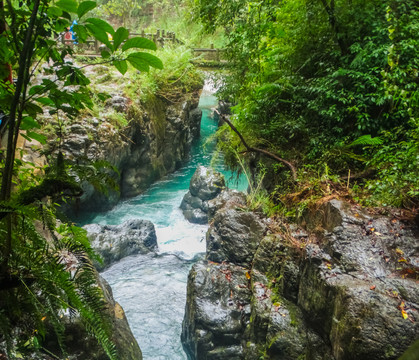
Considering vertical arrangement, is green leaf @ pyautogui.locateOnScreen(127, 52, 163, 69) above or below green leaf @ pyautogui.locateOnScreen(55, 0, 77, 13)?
below

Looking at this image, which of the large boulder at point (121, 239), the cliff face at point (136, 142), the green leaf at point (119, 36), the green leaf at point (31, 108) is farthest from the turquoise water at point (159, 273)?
the green leaf at point (119, 36)

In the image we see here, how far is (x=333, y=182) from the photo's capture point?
14.5 ft

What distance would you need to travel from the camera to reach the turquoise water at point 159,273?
511 centimetres

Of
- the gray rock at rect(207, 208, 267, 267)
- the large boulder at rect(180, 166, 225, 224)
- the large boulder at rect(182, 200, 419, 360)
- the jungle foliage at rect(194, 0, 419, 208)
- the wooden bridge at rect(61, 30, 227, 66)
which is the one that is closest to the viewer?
the large boulder at rect(182, 200, 419, 360)

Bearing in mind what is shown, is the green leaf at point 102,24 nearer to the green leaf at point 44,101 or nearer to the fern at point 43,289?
the green leaf at point 44,101

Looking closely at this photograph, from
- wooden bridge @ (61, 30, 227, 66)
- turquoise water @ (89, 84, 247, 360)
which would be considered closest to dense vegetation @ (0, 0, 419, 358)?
turquoise water @ (89, 84, 247, 360)

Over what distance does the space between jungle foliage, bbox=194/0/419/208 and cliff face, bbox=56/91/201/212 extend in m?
3.68

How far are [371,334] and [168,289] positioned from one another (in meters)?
→ 4.46

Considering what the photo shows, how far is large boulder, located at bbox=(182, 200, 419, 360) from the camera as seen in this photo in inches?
104

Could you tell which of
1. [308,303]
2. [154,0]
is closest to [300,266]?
[308,303]

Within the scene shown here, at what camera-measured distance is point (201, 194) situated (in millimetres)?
9414

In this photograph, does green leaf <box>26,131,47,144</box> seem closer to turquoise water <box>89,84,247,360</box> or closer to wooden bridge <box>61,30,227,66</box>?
turquoise water <box>89,84,247,360</box>

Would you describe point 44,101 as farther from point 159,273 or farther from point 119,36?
point 159,273

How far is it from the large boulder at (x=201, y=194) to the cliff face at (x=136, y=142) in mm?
2008
